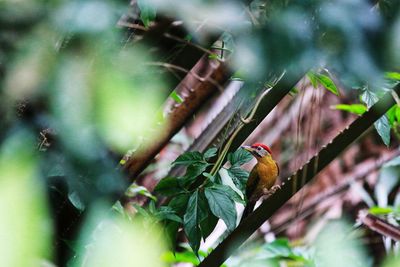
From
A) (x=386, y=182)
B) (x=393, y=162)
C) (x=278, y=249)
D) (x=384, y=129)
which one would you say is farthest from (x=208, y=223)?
(x=386, y=182)

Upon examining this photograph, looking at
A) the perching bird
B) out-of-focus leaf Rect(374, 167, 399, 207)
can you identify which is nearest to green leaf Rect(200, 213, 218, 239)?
the perching bird

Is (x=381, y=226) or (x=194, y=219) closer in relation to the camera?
(x=194, y=219)

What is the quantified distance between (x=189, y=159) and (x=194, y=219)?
99 millimetres

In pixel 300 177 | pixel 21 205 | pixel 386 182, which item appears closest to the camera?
pixel 21 205

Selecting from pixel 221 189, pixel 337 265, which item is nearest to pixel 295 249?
pixel 221 189

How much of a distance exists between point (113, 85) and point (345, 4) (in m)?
0.14

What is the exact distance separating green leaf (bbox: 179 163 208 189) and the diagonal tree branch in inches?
4.2

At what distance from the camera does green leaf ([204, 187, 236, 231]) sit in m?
0.89

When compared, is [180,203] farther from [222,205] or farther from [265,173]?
[265,173]

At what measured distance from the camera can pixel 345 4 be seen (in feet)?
1.20

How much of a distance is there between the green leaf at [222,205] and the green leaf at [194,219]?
0.02m

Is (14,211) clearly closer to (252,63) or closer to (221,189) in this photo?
(252,63)

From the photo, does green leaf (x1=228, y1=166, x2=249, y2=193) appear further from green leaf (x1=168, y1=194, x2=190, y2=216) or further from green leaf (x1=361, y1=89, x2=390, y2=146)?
green leaf (x1=361, y1=89, x2=390, y2=146)

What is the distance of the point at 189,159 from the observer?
3.19ft
